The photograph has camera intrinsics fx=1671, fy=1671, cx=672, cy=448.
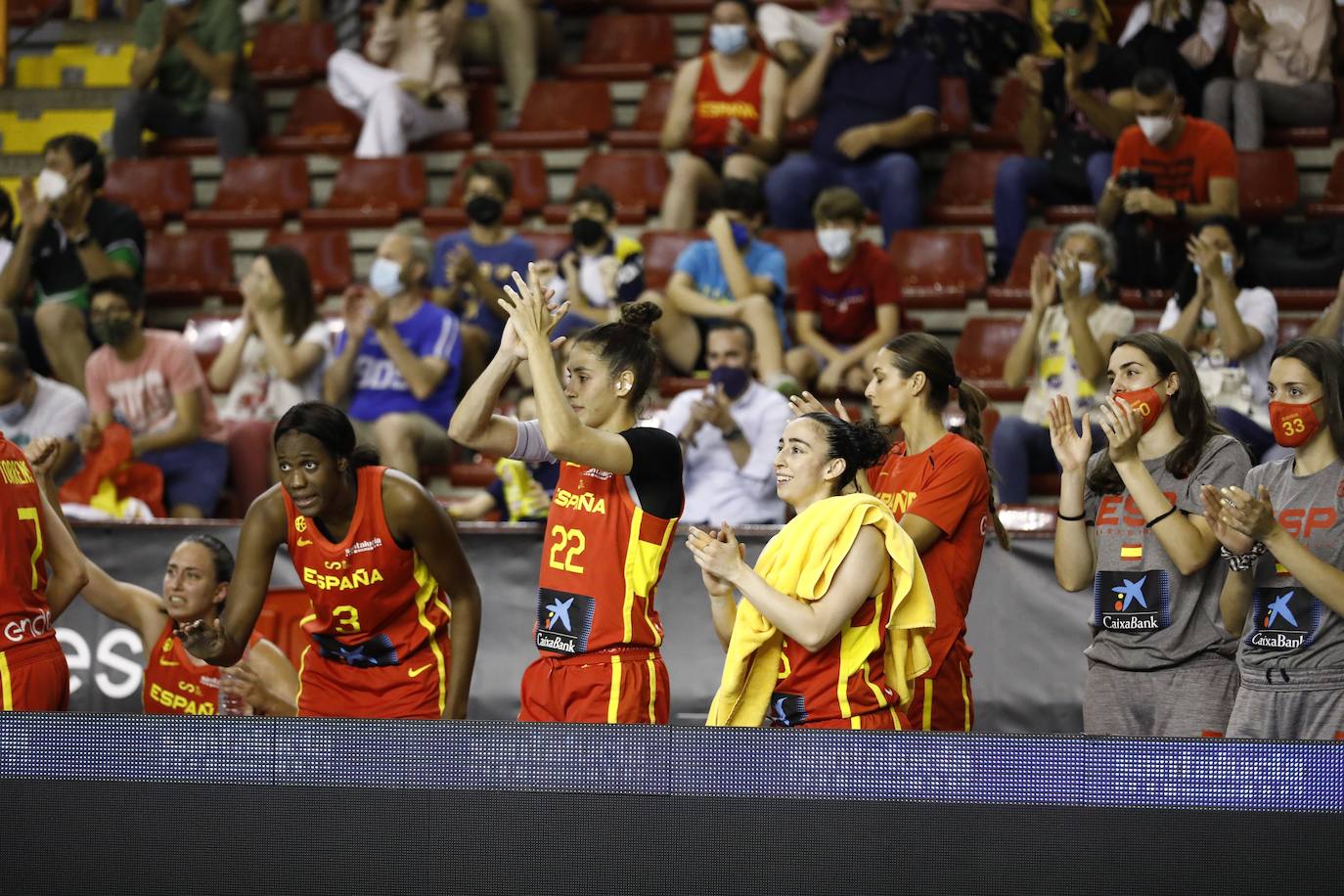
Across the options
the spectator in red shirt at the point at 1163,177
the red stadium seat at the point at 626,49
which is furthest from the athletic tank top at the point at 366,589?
the red stadium seat at the point at 626,49

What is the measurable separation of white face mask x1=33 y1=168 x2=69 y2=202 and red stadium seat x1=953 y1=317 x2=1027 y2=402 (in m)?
4.95

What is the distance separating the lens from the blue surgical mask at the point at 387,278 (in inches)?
328

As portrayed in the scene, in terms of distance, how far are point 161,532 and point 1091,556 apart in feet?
12.9

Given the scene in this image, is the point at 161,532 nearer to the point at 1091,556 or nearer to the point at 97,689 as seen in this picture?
the point at 97,689

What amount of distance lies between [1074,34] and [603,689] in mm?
6158

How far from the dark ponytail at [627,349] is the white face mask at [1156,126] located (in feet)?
15.6

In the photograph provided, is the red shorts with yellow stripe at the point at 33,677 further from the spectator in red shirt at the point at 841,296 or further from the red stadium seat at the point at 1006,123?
the red stadium seat at the point at 1006,123

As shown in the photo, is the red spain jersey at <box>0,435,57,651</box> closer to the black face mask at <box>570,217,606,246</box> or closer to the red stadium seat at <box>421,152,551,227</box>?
the black face mask at <box>570,217,606,246</box>

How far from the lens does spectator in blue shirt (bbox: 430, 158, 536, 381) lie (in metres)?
8.81

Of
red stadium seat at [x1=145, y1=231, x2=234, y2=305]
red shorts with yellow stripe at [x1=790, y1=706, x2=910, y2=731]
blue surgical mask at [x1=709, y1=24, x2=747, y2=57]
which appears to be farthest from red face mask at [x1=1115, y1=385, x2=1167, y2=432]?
red stadium seat at [x1=145, y1=231, x2=234, y2=305]

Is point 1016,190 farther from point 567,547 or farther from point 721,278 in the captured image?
point 567,547

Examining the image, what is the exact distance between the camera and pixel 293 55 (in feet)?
38.7

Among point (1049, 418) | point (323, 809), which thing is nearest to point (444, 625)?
point (323, 809)

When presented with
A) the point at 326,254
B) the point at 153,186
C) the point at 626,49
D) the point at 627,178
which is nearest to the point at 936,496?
the point at 627,178
